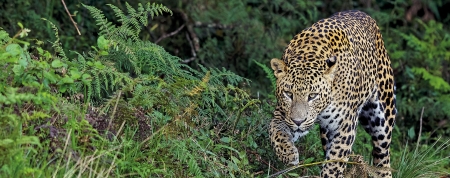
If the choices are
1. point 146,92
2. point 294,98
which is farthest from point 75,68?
point 294,98

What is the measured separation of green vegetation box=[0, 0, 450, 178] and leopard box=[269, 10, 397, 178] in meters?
0.26

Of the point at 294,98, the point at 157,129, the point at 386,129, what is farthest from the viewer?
the point at 386,129

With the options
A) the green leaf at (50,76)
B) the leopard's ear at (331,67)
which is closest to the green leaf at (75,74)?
the green leaf at (50,76)

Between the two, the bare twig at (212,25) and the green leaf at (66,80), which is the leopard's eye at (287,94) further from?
the bare twig at (212,25)

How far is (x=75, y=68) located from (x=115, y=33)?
3.98 ft

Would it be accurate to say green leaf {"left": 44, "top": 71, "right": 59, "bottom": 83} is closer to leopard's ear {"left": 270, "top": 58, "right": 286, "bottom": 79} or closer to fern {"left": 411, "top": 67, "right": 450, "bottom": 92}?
leopard's ear {"left": 270, "top": 58, "right": 286, "bottom": 79}

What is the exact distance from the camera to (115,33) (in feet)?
25.8

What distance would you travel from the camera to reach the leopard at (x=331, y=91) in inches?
303

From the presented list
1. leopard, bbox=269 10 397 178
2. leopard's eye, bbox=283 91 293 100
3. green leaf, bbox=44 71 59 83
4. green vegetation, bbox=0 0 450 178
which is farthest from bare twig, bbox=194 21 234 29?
green leaf, bbox=44 71 59 83

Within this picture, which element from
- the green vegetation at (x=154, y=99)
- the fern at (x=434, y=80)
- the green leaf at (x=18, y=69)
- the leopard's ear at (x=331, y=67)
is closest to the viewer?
the green vegetation at (x=154, y=99)

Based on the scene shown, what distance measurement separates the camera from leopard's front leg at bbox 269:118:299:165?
7.71 meters

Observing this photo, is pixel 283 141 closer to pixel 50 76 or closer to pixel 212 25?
pixel 50 76

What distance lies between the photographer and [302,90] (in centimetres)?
766

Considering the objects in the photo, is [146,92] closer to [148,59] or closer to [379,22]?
[148,59]
